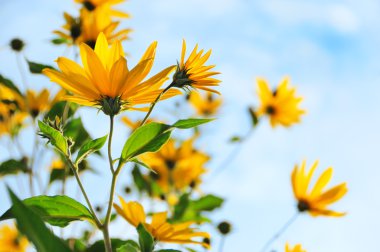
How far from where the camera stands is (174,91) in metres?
0.95

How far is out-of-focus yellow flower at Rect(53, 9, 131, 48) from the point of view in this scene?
1607 millimetres

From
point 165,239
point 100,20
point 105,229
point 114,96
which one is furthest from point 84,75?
point 100,20

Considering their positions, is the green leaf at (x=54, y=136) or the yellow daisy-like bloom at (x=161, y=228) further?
the yellow daisy-like bloom at (x=161, y=228)

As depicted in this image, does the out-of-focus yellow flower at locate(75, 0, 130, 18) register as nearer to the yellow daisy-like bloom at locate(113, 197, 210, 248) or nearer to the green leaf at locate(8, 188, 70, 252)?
Result: the yellow daisy-like bloom at locate(113, 197, 210, 248)

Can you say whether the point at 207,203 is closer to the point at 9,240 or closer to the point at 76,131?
the point at 76,131

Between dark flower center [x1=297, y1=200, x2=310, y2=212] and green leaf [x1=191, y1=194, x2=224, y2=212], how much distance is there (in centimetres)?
28

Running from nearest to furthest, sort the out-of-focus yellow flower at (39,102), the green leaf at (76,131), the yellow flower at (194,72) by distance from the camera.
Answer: the yellow flower at (194,72)
the green leaf at (76,131)
the out-of-focus yellow flower at (39,102)

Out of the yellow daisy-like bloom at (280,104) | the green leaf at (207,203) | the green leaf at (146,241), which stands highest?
the yellow daisy-like bloom at (280,104)

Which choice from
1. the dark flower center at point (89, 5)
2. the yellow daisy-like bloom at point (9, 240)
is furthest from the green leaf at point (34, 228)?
the yellow daisy-like bloom at point (9, 240)

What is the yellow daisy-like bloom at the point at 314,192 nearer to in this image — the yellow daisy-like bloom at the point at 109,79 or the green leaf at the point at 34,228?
the yellow daisy-like bloom at the point at 109,79

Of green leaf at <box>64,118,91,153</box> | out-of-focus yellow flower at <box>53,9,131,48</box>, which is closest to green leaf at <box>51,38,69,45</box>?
out-of-focus yellow flower at <box>53,9,131,48</box>

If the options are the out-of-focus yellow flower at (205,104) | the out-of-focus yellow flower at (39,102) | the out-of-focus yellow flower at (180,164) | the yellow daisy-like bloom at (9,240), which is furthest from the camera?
the out-of-focus yellow flower at (205,104)

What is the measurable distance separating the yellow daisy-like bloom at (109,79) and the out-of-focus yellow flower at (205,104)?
238 cm

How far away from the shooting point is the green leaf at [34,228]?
535mm
